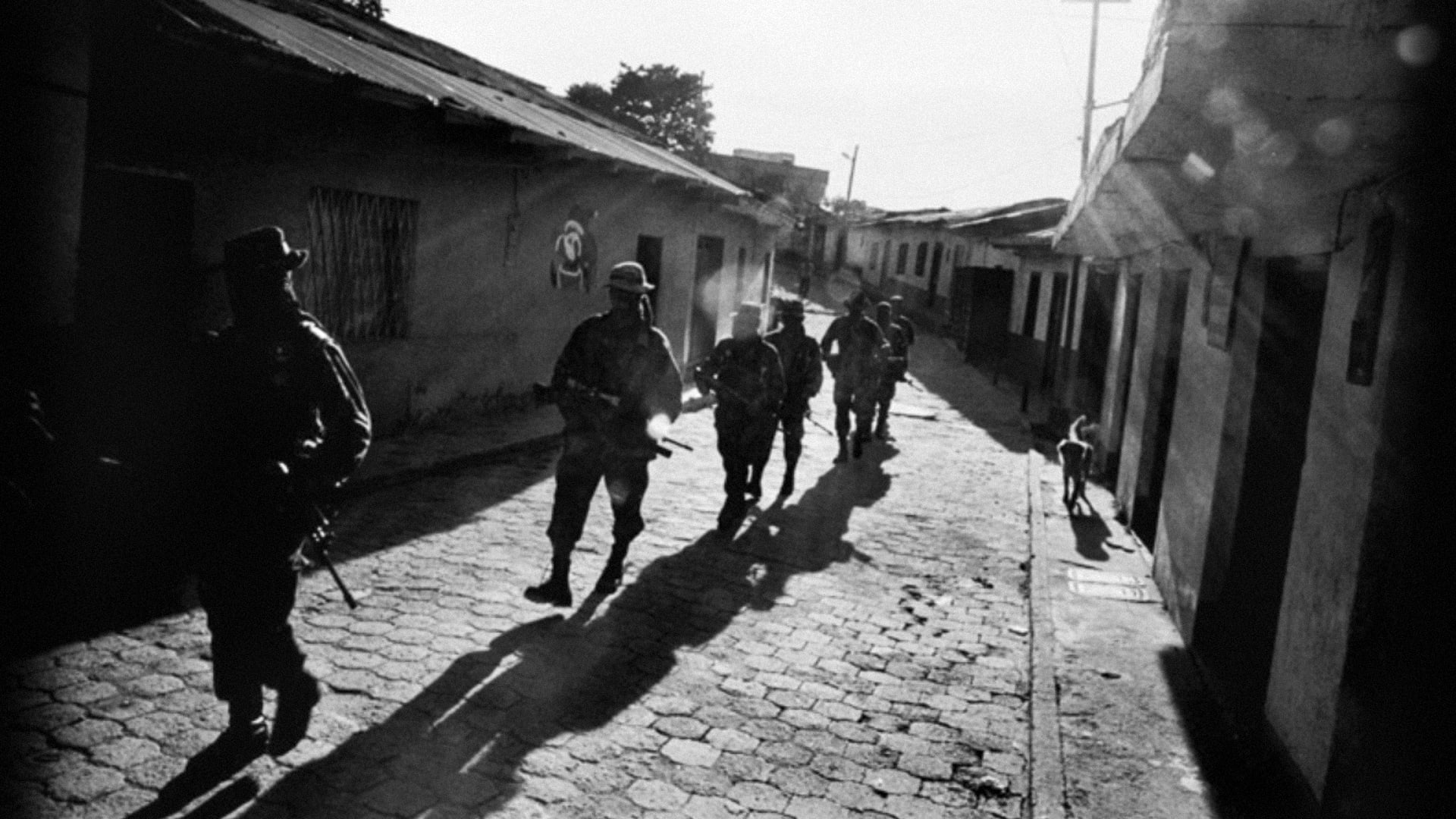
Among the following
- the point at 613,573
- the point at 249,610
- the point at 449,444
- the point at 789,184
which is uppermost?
the point at 789,184

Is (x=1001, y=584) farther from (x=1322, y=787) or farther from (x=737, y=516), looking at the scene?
(x=1322, y=787)

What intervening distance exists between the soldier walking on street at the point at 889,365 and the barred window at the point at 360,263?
5506 millimetres

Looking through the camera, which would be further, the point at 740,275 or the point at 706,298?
the point at 740,275

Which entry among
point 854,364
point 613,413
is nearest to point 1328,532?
point 613,413

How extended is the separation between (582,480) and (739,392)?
254 centimetres

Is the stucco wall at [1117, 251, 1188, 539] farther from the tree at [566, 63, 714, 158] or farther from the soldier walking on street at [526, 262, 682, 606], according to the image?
the tree at [566, 63, 714, 158]

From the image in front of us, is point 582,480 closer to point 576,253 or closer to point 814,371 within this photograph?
point 814,371

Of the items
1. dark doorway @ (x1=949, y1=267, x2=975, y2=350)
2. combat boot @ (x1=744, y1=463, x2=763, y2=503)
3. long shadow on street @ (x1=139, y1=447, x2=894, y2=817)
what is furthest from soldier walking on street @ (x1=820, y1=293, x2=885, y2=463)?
dark doorway @ (x1=949, y1=267, x2=975, y2=350)

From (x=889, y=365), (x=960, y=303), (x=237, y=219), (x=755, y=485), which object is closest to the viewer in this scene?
(x=237, y=219)

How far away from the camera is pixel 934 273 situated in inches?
1404

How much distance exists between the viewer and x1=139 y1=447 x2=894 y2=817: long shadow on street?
146 inches

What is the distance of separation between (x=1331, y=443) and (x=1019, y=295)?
19.1 meters

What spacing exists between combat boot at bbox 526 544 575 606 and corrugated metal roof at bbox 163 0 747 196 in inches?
150

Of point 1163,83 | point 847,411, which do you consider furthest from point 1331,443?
point 847,411
